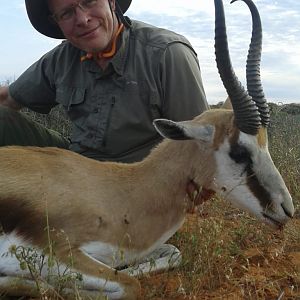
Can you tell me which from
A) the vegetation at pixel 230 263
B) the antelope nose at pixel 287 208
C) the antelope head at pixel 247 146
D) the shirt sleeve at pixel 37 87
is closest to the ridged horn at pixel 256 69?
the antelope head at pixel 247 146

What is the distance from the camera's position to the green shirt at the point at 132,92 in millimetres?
5129

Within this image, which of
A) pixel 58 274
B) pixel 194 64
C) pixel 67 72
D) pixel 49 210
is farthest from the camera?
pixel 67 72

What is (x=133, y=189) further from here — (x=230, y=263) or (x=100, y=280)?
(x=230, y=263)

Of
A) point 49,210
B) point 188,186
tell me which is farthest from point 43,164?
point 188,186

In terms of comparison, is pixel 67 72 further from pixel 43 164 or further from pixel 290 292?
pixel 290 292

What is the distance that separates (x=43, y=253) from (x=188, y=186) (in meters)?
1.20

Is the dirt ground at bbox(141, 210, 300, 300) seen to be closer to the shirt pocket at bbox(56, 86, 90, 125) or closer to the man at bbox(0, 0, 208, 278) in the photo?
the man at bbox(0, 0, 208, 278)

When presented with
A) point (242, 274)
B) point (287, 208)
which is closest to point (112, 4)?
point (287, 208)

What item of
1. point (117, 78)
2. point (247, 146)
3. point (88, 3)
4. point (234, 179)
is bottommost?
point (234, 179)

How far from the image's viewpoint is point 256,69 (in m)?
4.12

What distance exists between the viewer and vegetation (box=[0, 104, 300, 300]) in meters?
3.80

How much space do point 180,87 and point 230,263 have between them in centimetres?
164

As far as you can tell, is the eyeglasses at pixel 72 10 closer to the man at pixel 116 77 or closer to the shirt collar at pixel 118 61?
the man at pixel 116 77

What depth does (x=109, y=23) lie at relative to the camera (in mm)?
5273
